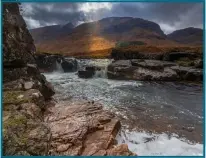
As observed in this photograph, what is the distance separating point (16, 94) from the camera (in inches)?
282

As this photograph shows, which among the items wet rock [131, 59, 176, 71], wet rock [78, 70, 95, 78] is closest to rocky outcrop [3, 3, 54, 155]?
wet rock [78, 70, 95, 78]

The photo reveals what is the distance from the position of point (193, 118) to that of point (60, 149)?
7.35 metres

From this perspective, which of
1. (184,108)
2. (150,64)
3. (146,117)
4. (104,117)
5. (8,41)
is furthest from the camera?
(150,64)

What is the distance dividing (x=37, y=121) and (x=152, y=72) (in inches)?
763

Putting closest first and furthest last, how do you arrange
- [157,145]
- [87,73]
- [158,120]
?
[157,145]
[158,120]
[87,73]

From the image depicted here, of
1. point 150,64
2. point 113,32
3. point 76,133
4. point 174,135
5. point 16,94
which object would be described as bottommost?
point 174,135

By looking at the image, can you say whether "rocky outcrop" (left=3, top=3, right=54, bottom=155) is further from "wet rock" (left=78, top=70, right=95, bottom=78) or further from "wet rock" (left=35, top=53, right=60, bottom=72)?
"wet rock" (left=35, top=53, right=60, bottom=72)

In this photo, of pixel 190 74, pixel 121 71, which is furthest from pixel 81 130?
pixel 190 74

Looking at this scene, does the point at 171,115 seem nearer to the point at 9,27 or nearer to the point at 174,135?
the point at 174,135

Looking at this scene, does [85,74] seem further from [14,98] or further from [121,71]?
[14,98]

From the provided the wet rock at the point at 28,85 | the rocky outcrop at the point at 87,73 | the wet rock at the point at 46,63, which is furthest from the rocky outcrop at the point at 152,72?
the wet rock at the point at 28,85

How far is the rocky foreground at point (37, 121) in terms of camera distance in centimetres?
456

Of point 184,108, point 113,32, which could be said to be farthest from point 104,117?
point 113,32

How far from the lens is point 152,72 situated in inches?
928
